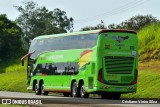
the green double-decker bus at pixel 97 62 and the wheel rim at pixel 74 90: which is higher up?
the green double-decker bus at pixel 97 62

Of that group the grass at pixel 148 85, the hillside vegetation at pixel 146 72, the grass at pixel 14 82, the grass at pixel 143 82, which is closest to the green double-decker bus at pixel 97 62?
the grass at pixel 148 85

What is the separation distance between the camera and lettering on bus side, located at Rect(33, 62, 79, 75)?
110 feet

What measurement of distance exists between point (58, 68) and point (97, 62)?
561 cm

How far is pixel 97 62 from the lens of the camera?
3041 cm

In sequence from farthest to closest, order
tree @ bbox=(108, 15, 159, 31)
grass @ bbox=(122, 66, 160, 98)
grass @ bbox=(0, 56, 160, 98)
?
tree @ bbox=(108, 15, 159, 31), grass @ bbox=(0, 56, 160, 98), grass @ bbox=(122, 66, 160, 98)

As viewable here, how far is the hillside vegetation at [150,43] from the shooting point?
4163 centimetres

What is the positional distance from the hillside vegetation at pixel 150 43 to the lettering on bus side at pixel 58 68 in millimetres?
8318

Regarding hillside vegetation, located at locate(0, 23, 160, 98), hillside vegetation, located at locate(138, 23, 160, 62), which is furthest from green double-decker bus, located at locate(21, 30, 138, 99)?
hillside vegetation, located at locate(138, 23, 160, 62)

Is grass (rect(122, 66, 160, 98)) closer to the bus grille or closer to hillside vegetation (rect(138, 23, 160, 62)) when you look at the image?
the bus grille

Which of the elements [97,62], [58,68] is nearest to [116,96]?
[97,62]

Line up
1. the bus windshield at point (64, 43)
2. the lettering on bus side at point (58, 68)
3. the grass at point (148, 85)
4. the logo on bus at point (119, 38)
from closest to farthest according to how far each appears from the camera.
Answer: the logo on bus at point (119, 38), the bus windshield at point (64, 43), the grass at point (148, 85), the lettering on bus side at point (58, 68)

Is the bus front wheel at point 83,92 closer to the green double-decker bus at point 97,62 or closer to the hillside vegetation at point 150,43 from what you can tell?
the green double-decker bus at point 97,62

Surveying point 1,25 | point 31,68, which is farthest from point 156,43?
point 1,25

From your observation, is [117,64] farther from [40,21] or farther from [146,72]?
[40,21]
